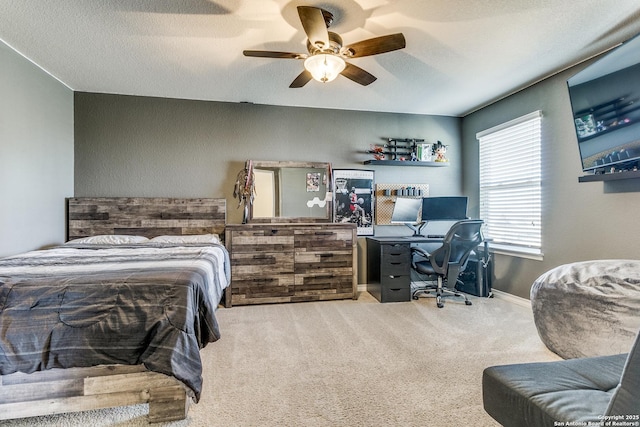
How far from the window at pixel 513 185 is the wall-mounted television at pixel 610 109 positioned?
0.82 metres

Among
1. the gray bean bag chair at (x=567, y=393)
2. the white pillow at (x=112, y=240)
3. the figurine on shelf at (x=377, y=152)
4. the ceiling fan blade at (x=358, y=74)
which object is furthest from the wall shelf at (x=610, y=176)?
the white pillow at (x=112, y=240)

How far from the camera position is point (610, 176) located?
267 cm

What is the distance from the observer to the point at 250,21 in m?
2.39

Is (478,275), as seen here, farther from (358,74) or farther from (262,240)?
(358,74)

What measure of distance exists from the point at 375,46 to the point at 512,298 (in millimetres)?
3341

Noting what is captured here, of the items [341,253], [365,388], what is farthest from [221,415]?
[341,253]

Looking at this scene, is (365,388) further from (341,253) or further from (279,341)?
(341,253)

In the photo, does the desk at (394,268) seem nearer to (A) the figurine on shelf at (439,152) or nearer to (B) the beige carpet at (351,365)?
(B) the beige carpet at (351,365)

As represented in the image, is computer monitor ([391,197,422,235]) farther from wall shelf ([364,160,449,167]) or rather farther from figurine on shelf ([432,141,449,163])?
figurine on shelf ([432,141,449,163])

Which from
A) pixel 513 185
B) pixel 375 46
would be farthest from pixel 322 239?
pixel 513 185

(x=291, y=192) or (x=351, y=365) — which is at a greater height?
(x=291, y=192)

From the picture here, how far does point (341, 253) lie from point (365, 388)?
2.10 meters

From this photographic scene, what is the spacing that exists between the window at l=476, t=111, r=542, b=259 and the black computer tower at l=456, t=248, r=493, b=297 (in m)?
0.21

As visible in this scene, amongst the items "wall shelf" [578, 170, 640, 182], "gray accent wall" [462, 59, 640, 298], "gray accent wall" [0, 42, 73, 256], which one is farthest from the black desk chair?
"gray accent wall" [0, 42, 73, 256]
